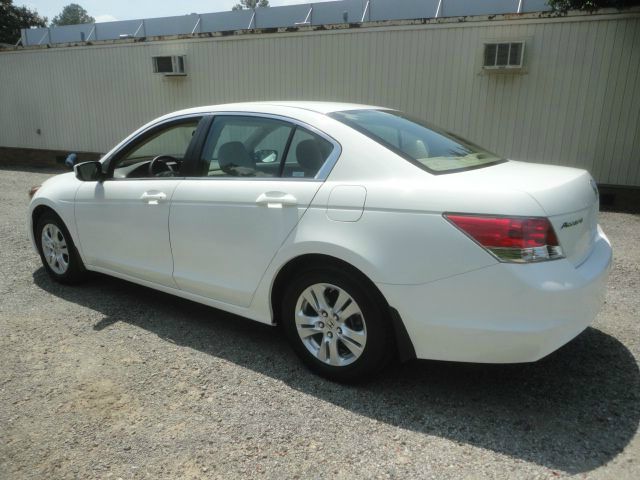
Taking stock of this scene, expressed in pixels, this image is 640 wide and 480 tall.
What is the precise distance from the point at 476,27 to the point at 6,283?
815 centimetres

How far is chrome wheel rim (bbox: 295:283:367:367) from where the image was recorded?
2.79 m

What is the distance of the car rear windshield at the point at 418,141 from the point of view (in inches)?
113

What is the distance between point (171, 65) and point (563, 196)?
11.4 metres

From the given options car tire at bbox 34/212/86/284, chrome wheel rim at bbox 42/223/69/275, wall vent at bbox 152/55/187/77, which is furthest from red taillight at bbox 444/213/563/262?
wall vent at bbox 152/55/187/77

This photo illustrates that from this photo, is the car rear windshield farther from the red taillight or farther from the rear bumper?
the rear bumper

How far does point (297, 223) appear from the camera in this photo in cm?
288

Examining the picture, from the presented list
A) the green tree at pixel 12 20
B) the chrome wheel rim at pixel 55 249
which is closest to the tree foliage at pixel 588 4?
the chrome wheel rim at pixel 55 249

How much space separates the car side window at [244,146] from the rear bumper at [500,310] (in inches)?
45.5

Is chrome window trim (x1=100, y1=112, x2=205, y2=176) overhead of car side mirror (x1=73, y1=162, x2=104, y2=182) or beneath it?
overhead

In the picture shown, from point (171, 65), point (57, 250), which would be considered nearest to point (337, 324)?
point (57, 250)

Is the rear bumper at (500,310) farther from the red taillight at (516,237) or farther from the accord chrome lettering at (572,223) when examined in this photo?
the accord chrome lettering at (572,223)

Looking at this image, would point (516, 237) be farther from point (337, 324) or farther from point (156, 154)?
point (156, 154)

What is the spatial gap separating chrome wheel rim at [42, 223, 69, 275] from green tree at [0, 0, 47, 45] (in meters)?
44.6

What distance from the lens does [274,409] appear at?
275cm
